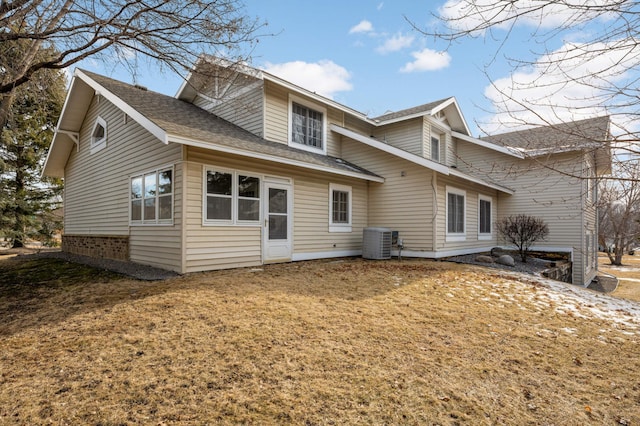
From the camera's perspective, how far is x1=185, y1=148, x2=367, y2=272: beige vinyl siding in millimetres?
7383

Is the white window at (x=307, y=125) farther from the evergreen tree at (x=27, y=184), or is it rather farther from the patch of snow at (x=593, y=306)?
the evergreen tree at (x=27, y=184)

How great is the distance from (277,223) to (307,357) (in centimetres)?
611

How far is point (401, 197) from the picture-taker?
11.2 m

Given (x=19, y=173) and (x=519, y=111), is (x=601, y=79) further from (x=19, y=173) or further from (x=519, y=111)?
(x=19, y=173)

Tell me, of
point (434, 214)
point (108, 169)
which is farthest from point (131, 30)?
point (434, 214)

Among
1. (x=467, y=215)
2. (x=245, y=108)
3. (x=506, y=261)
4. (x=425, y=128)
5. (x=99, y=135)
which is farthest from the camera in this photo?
(x=425, y=128)

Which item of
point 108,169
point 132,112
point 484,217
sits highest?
point 132,112

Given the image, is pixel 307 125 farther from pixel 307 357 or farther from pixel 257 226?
pixel 307 357

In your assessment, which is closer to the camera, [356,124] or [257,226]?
[257,226]

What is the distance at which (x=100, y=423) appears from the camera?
7.29 feet

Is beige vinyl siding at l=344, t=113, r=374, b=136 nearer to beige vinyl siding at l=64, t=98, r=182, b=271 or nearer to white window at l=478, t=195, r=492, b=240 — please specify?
white window at l=478, t=195, r=492, b=240

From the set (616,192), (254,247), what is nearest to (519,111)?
(616,192)

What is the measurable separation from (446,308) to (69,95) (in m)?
13.0

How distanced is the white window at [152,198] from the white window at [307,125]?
4318mm
